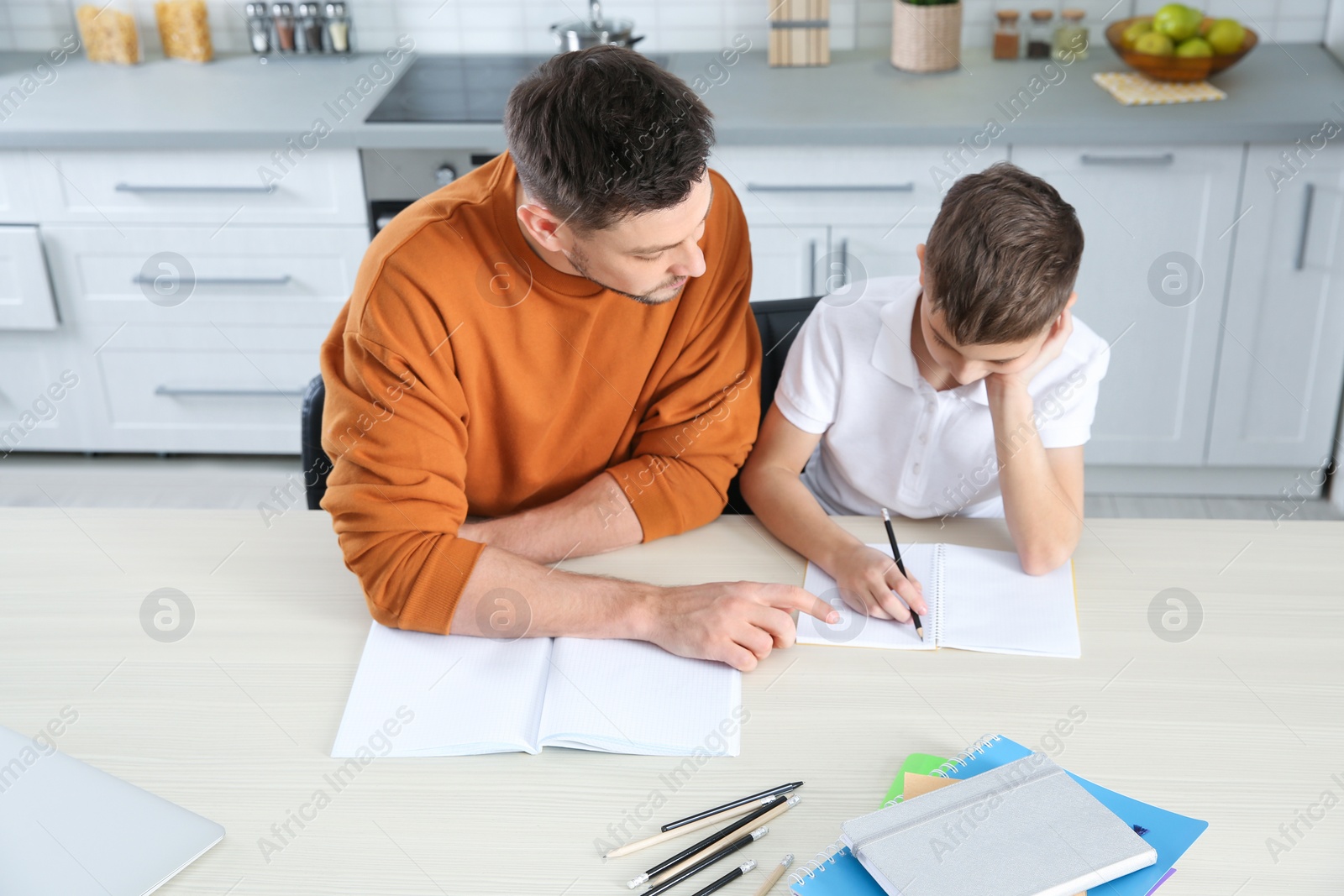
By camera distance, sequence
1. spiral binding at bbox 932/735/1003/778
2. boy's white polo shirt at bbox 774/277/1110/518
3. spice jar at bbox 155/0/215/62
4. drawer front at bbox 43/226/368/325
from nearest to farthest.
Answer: spiral binding at bbox 932/735/1003/778
boy's white polo shirt at bbox 774/277/1110/518
drawer front at bbox 43/226/368/325
spice jar at bbox 155/0/215/62

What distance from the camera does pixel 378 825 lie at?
981 mm

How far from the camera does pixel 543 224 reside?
126 centimetres

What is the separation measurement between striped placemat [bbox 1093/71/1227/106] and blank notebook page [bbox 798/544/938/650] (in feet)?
5.17

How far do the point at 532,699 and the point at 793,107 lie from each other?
1.72 meters

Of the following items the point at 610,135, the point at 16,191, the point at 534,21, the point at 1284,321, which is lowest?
the point at 1284,321

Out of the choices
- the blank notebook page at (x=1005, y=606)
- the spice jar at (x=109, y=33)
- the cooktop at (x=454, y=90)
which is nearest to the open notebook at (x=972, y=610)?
the blank notebook page at (x=1005, y=606)

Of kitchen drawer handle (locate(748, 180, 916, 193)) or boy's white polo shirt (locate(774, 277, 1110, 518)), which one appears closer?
boy's white polo shirt (locate(774, 277, 1110, 518))

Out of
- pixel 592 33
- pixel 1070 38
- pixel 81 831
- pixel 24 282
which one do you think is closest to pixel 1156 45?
pixel 1070 38

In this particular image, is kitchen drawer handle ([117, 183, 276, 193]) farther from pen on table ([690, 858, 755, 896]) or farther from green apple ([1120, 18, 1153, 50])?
pen on table ([690, 858, 755, 896])

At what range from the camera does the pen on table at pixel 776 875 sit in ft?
3.01

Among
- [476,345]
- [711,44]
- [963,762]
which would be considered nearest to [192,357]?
[711,44]

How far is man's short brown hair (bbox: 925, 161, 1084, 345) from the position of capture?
1215 millimetres

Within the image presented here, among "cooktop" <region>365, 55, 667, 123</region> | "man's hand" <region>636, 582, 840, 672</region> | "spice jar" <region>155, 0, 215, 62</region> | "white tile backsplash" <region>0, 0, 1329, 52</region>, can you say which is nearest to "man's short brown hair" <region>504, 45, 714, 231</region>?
"man's hand" <region>636, 582, 840, 672</region>

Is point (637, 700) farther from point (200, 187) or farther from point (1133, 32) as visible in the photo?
point (1133, 32)
